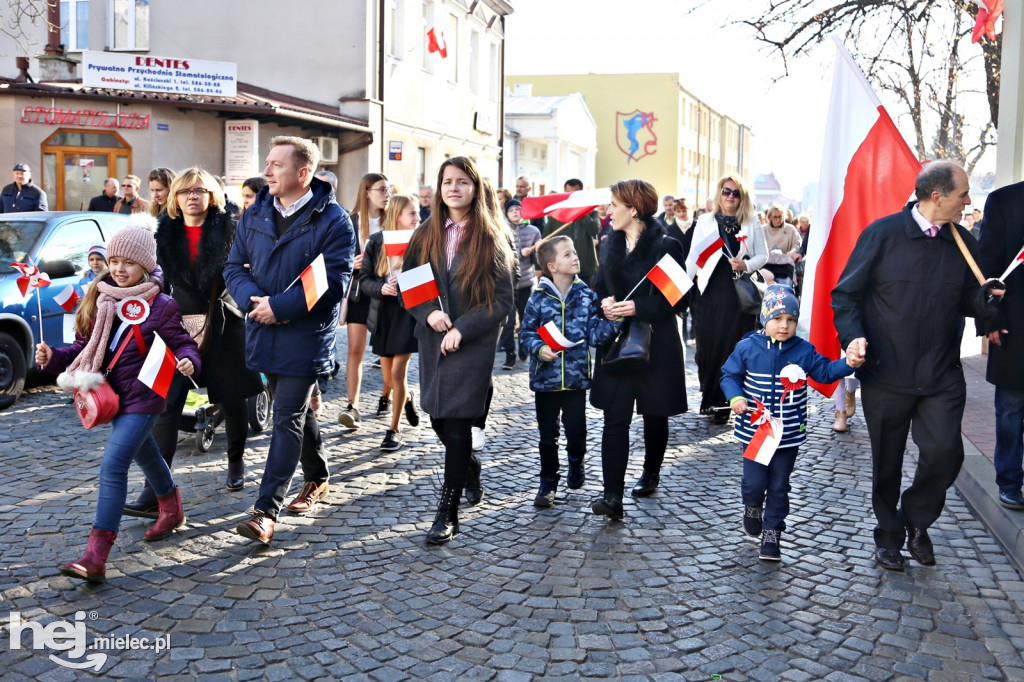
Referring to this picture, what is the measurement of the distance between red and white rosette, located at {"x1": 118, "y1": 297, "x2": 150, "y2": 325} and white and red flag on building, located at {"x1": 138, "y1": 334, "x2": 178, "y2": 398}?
0.37 feet

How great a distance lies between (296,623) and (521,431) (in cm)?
417

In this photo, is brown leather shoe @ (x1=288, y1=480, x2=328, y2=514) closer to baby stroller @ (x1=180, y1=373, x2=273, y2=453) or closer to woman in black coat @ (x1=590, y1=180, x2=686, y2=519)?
baby stroller @ (x1=180, y1=373, x2=273, y2=453)

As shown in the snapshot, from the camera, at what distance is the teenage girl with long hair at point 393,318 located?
23.6 ft

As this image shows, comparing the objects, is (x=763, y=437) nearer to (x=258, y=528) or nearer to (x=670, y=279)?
(x=670, y=279)

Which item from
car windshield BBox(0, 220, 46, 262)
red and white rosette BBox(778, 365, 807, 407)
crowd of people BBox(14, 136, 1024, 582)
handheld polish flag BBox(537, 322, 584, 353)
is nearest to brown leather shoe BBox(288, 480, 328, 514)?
crowd of people BBox(14, 136, 1024, 582)

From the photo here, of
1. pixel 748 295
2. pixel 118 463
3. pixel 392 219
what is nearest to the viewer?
pixel 118 463

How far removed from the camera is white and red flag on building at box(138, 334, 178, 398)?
15.8ft

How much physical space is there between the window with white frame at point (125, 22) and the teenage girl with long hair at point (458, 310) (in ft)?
68.9

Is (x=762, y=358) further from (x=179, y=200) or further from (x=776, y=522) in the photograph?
(x=179, y=200)

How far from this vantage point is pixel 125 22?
23672 millimetres

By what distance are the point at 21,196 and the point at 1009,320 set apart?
44.7ft

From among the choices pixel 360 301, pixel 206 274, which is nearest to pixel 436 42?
pixel 360 301

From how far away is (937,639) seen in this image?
162 inches

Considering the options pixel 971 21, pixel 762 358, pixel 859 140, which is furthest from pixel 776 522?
pixel 971 21
